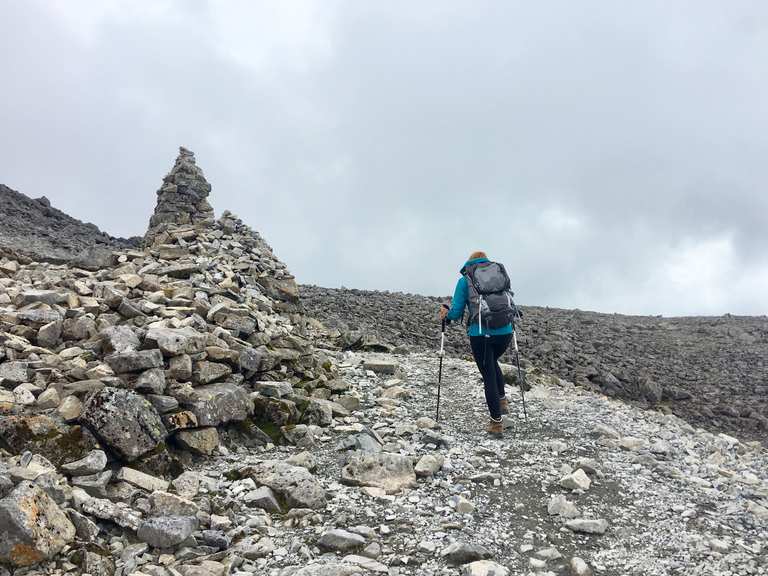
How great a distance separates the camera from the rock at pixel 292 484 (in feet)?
22.0

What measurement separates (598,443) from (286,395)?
19.2 ft

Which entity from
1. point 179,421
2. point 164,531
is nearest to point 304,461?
point 179,421

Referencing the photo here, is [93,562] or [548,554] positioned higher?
[548,554]

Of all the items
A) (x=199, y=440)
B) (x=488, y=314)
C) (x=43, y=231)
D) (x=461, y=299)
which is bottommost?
(x=199, y=440)

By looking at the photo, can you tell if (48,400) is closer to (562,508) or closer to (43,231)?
(562,508)

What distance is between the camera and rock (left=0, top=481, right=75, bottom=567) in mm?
4699

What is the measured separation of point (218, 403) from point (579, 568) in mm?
5705

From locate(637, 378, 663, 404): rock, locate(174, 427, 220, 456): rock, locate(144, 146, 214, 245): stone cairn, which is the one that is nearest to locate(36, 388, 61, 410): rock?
locate(174, 427, 220, 456): rock

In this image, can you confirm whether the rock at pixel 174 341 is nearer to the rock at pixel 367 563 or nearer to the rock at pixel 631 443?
the rock at pixel 367 563

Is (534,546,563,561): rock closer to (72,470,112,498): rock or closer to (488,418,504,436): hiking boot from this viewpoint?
(488,418,504,436): hiking boot

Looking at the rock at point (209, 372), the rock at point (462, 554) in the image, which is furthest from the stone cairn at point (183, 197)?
the rock at point (462, 554)

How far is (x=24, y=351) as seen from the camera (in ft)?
28.0

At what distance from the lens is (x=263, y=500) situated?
6.65 meters

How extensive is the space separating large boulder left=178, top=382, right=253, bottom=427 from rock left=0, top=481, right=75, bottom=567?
10.2 feet
